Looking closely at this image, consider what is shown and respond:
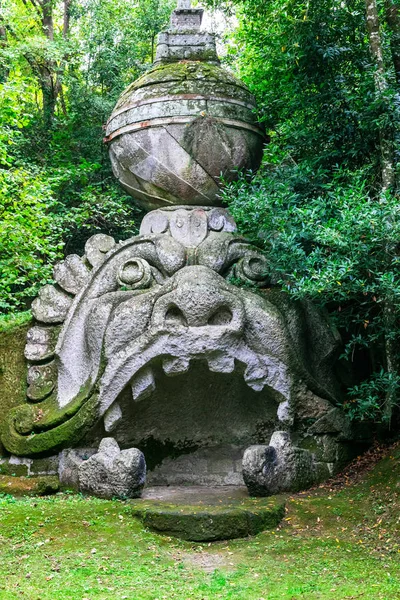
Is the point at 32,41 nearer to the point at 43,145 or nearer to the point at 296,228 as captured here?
the point at 43,145

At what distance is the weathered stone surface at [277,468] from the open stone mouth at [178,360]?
63 cm

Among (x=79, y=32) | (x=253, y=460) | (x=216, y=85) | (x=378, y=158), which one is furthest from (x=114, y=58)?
(x=253, y=460)

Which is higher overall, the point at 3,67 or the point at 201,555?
the point at 3,67

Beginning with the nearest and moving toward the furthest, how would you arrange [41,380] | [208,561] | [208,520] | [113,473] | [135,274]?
[208,561] < [208,520] < [113,473] < [135,274] < [41,380]

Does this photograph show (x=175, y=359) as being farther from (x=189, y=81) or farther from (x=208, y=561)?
(x=189, y=81)

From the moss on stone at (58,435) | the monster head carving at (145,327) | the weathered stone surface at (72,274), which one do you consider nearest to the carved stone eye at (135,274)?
the monster head carving at (145,327)

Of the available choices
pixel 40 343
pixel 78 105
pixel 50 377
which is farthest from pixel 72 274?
pixel 78 105

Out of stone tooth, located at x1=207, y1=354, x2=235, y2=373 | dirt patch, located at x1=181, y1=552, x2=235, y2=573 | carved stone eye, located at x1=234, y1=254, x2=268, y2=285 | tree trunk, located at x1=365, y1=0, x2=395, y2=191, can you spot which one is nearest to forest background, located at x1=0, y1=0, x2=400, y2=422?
tree trunk, located at x1=365, y1=0, x2=395, y2=191

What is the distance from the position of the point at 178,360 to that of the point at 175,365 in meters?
0.06

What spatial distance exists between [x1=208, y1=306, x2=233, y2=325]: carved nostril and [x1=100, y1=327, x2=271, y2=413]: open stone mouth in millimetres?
207

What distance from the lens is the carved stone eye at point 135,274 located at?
775 centimetres

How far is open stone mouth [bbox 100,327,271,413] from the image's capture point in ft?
23.1

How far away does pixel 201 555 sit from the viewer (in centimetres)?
578

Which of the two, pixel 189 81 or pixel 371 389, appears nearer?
pixel 371 389
